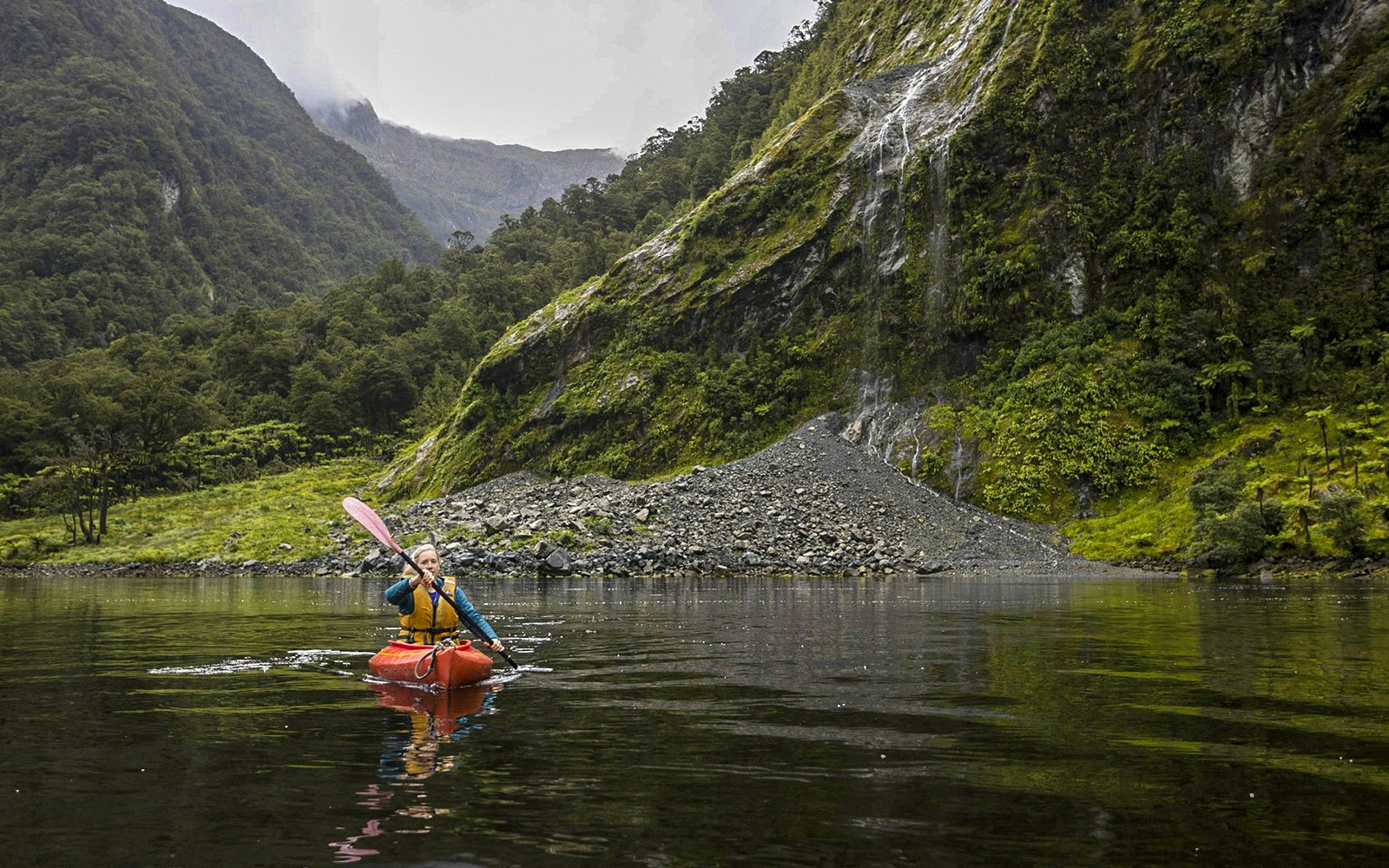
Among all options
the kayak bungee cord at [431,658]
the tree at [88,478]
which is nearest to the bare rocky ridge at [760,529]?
the tree at [88,478]

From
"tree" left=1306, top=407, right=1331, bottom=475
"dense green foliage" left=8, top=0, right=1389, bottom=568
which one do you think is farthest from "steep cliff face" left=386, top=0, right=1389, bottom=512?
"tree" left=1306, top=407, right=1331, bottom=475

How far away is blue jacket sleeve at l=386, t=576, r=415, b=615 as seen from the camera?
40.6ft

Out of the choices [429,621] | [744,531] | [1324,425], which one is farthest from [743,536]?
[429,621]

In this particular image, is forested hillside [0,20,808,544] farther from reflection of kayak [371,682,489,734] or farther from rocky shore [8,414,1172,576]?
reflection of kayak [371,682,489,734]

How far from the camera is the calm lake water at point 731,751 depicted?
520 cm

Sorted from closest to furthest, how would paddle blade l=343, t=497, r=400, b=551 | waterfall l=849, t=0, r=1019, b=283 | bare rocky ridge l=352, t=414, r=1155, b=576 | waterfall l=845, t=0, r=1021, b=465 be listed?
paddle blade l=343, t=497, r=400, b=551 < bare rocky ridge l=352, t=414, r=1155, b=576 < waterfall l=845, t=0, r=1021, b=465 < waterfall l=849, t=0, r=1019, b=283

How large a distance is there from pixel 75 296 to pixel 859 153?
412ft

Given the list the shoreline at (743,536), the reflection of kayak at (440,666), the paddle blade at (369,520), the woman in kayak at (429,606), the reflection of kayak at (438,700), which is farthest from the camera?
the shoreline at (743,536)

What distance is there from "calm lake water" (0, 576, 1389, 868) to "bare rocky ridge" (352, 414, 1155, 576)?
21569 mm

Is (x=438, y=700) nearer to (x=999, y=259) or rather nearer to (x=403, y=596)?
(x=403, y=596)

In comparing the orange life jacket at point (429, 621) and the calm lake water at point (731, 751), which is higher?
the orange life jacket at point (429, 621)

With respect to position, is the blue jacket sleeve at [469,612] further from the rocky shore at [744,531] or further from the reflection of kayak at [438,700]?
the rocky shore at [744,531]

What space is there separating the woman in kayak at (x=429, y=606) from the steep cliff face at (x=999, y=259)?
3693cm

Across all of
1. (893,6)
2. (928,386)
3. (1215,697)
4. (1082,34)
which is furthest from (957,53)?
(1215,697)
